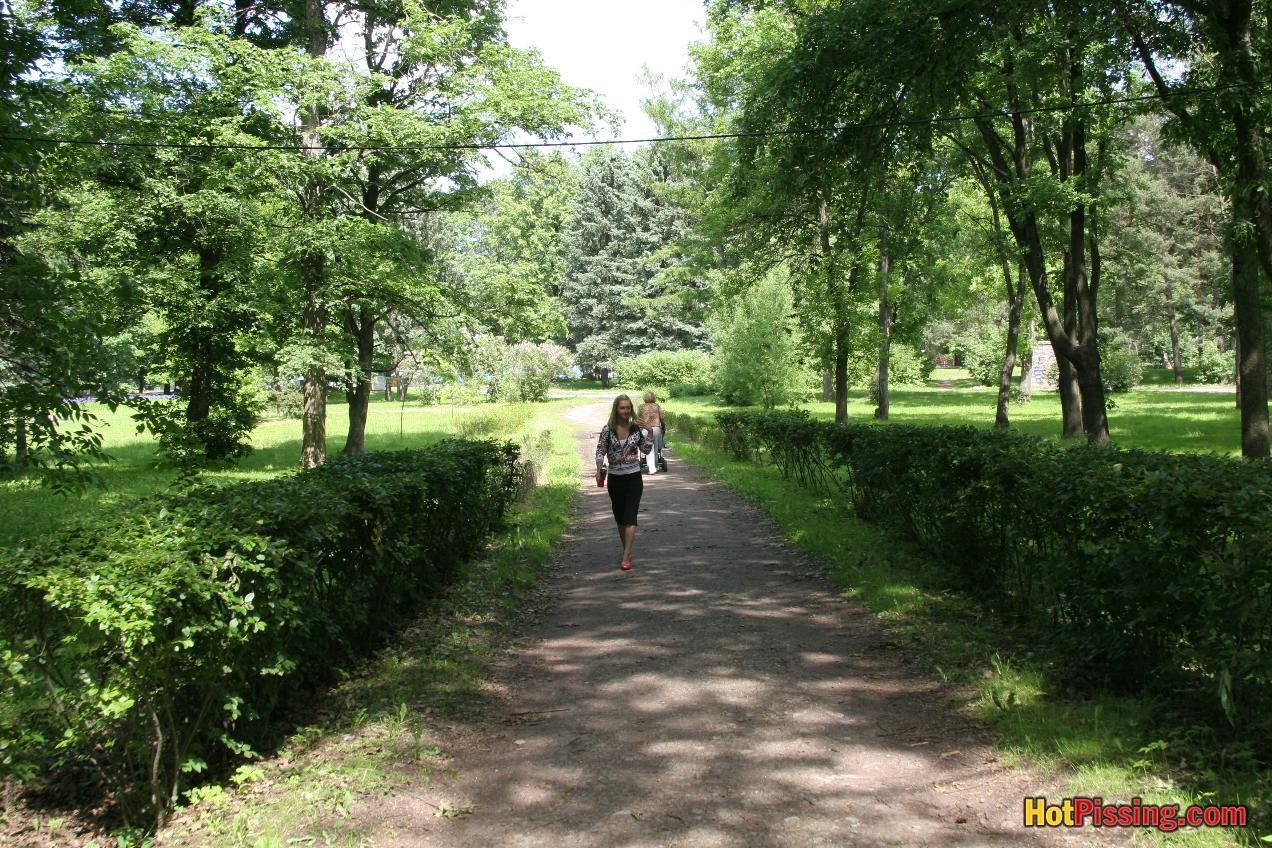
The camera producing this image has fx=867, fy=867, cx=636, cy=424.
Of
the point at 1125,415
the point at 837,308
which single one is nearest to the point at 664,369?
the point at 1125,415

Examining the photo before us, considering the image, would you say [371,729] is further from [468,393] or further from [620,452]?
[468,393]

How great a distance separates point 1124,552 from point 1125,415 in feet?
93.4

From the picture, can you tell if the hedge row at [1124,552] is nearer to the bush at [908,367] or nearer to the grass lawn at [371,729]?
the grass lawn at [371,729]

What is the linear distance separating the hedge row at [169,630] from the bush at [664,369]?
47305 mm

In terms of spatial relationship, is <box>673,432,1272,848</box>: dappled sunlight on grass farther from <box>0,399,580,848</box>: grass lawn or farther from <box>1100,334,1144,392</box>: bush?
<box>1100,334,1144,392</box>: bush

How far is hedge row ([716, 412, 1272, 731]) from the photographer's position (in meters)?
3.74

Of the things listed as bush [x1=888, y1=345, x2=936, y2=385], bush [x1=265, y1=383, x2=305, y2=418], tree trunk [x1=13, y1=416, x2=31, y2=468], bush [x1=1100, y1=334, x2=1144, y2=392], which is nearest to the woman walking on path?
tree trunk [x1=13, y1=416, x2=31, y2=468]

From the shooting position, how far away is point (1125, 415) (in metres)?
29.1

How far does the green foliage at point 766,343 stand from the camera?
105ft

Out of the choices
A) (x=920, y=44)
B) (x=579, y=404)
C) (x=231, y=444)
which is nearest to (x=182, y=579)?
(x=920, y=44)

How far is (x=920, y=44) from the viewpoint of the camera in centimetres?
1007

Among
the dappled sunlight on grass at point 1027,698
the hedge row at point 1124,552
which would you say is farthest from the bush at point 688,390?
the hedge row at point 1124,552

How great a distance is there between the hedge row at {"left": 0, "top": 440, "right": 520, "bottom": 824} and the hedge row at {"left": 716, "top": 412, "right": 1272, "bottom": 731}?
4.17 metres

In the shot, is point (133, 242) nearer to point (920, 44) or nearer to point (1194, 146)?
point (920, 44)
